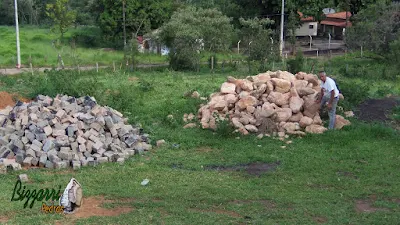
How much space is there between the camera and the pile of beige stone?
A: 43.1 feet

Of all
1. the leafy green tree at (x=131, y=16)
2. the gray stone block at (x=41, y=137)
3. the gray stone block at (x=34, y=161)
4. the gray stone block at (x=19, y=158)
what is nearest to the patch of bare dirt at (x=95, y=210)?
the gray stone block at (x=34, y=161)

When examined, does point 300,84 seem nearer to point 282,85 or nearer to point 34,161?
point 282,85

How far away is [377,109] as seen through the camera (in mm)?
15070

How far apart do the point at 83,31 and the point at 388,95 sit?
34240mm

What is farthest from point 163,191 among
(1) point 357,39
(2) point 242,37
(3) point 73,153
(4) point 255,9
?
(4) point 255,9

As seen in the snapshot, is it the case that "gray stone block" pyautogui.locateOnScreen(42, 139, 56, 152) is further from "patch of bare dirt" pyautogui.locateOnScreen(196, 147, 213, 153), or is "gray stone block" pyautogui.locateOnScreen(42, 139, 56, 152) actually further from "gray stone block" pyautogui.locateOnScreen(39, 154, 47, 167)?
"patch of bare dirt" pyautogui.locateOnScreen(196, 147, 213, 153)

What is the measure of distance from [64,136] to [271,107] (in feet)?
17.0

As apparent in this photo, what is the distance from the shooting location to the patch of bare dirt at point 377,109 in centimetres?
1439

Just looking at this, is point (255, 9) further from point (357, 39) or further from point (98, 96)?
point (98, 96)

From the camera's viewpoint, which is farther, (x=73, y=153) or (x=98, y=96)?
(x=98, y=96)

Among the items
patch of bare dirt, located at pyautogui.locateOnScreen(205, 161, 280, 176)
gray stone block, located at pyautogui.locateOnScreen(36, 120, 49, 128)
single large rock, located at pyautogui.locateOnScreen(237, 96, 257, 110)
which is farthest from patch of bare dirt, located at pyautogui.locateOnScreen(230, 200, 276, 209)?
single large rock, located at pyautogui.locateOnScreen(237, 96, 257, 110)

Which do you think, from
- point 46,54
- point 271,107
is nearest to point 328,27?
point 46,54

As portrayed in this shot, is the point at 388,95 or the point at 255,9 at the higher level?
the point at 255,9

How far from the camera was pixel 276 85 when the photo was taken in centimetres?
1396
